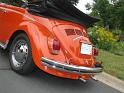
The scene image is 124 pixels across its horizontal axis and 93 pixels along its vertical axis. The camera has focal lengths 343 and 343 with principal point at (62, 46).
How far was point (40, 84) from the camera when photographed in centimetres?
662

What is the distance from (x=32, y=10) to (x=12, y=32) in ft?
2.24

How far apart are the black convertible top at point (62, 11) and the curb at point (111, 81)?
4.47ft

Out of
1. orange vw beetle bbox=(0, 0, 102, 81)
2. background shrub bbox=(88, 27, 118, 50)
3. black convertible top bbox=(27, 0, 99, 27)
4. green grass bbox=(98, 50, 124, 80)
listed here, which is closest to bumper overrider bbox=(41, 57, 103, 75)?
orange vw beetle bbox=(0, 0, 102, 81)

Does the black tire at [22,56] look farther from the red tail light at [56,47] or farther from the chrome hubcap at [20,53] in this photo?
the red tail light at [56,47]

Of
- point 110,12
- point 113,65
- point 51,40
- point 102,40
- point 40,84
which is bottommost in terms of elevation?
point 40,84

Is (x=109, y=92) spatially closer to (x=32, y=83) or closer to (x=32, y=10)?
(x=32, y=83)

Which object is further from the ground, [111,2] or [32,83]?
[111,2]

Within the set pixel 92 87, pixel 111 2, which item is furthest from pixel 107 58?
pixel 111 2

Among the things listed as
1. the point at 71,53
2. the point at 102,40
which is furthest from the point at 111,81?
the point at 102,40

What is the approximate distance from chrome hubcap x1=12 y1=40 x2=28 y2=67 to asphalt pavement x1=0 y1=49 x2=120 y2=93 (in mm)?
236

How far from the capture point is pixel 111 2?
123 feet

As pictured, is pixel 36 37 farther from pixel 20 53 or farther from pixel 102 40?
pixel 102 40

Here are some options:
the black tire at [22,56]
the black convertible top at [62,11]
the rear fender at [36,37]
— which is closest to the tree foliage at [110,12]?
the black convertible top at [62,11]

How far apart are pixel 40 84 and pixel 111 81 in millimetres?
1897
